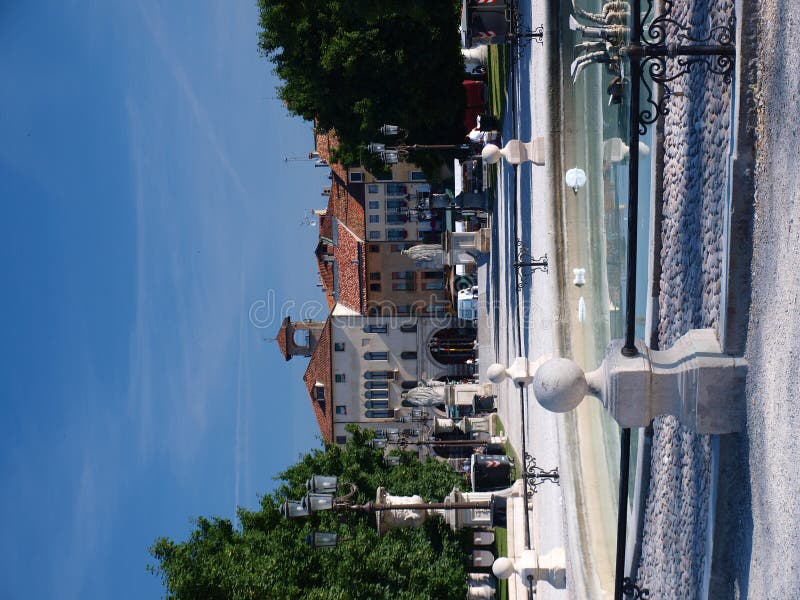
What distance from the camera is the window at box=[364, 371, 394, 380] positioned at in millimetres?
47250

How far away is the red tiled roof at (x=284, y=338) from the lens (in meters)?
52.8

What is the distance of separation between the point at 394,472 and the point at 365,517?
4.83 metres

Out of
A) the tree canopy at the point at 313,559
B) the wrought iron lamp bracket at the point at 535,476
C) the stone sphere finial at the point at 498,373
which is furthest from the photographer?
the tree canopy at the point at 313,559

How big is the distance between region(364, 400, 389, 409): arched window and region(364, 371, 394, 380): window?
4.65 ft

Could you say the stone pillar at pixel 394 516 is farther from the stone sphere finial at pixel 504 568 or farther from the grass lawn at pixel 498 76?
the grass lawn at pixel 498 76

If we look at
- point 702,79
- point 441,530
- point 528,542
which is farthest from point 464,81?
point 702,79

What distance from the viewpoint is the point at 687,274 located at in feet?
30.5

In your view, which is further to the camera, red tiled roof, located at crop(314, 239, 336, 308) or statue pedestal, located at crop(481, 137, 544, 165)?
red tiled roof, located at crop(314, 239, 336, 308)

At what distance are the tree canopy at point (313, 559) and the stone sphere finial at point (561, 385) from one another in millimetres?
14670

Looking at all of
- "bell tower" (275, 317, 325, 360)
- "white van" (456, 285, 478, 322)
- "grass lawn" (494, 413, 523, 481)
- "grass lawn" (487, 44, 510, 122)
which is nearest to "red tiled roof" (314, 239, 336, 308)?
"bell tower" (275, 317, 325, 360)

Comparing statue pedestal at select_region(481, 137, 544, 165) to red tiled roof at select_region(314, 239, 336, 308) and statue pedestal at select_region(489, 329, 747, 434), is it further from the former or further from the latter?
red tiled roof at select_region(314, 239, 336, 308)

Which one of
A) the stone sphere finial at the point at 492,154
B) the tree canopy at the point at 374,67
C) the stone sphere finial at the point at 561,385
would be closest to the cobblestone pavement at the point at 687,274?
the stone sphere finial at the point at 561,385

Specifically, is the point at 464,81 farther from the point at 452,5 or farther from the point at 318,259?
the point at 318,259

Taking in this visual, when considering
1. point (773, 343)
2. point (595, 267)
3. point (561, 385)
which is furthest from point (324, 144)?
point (773, 343)
